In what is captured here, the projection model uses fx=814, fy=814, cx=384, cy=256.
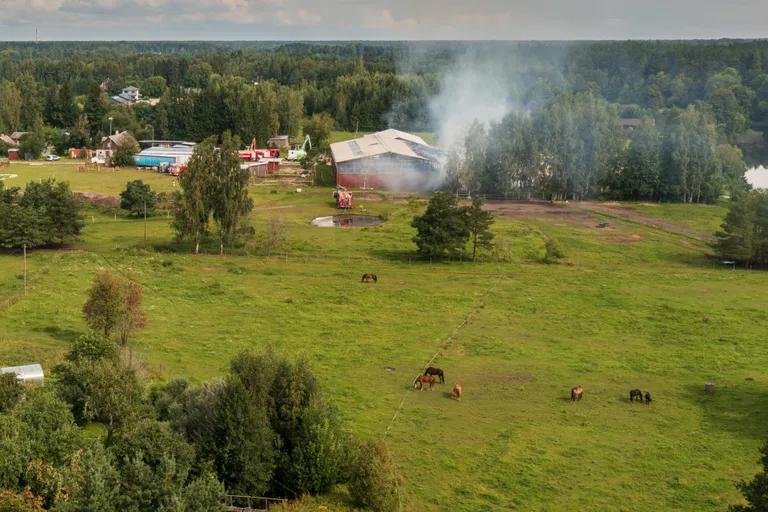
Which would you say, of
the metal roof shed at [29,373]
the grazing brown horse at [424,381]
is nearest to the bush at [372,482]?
the grazing brown horse at [424,381]

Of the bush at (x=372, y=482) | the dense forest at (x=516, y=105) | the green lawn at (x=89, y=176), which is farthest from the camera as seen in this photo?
the dense forest at (x=516, y=105)

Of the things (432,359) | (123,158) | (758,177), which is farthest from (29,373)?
(758,177)

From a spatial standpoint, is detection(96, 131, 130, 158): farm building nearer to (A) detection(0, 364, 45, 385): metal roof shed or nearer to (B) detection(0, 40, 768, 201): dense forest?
(B) detection(0, 40, 768, 201): dense forest

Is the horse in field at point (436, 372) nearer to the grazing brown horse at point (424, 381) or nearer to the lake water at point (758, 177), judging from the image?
the grazing brown horse at point (424, 381)

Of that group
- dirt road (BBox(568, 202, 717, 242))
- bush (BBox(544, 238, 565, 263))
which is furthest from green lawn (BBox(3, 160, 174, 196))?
dirt road (BBox(568, 202, 717, 242))

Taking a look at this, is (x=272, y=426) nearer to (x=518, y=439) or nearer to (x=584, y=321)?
(x=518, y=439)

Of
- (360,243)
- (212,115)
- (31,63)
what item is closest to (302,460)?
(360,243)

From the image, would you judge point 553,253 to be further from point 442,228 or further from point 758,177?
point 758,177

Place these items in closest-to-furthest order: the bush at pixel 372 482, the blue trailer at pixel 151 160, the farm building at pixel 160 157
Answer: the bush at pixel 372 482 < the farm building at pixel 160 157 < the blue trailer at pixel 151 160
